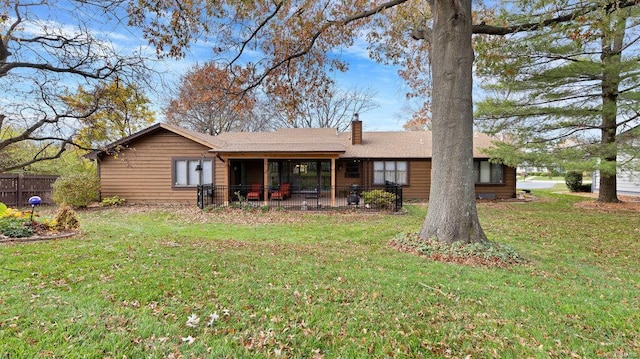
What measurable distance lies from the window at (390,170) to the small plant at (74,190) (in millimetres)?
14373

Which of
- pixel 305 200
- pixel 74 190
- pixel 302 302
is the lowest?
pixel 302 302

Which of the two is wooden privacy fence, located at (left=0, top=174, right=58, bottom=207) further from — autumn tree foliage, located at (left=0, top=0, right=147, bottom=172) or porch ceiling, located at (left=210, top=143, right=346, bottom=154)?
autumn tree foliage, located at (left=0, top=0, right=147, bottom=172)

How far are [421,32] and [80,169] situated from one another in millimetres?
20774

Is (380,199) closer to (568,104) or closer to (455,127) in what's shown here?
(455,127)

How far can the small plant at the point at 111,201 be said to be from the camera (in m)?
14.6

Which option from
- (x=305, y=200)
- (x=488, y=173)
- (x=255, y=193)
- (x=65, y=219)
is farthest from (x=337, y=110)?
(x=65, y=219)

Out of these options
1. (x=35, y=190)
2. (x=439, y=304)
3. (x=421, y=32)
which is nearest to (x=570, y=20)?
(x=421, y=32)

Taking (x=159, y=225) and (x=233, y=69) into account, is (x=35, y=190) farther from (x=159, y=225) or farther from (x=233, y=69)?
(x=233, y=69)

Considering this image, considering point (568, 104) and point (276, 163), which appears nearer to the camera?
point (568, 104)

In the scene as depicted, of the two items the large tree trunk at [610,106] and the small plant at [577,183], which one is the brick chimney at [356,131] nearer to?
the large tree trunk at [610,106]

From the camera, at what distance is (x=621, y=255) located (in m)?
6.59

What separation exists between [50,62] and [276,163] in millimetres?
12425

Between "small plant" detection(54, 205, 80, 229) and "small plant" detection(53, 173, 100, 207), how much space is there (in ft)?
24.2

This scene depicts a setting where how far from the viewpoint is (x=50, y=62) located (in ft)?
19.9
